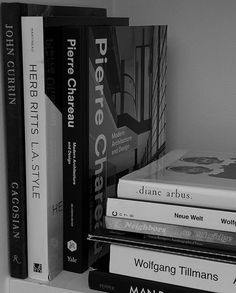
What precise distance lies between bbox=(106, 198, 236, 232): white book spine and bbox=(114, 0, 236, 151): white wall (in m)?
0.29

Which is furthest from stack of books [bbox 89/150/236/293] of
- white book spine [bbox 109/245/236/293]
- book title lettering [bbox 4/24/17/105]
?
book title lettering [bbox 4/24/17/105]

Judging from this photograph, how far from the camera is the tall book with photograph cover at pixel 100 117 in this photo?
0.66 m

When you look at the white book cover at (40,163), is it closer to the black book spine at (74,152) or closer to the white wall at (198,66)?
the black book spine at (74,152)

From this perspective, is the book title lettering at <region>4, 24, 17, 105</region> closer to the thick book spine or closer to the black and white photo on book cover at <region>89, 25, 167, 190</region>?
the black and white photo on book cover at <region>89, 25, 167, 190</region>

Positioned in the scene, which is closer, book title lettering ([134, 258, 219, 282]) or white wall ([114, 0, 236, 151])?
book title lettering ([134, 258, 219, 282])

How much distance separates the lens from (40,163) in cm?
67

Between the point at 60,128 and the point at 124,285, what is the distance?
0.66ft

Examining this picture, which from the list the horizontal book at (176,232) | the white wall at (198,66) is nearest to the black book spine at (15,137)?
the horizontal book at (176,232)

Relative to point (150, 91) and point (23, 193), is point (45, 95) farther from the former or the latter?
point (150, 91)

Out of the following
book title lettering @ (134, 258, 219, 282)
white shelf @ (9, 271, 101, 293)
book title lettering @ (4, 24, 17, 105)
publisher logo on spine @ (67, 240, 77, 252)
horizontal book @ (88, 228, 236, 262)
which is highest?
book title lettering @ (4, 24, 17, 105)

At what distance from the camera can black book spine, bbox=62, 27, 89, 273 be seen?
65 centimetres

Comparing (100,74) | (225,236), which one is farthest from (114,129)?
(225,236)

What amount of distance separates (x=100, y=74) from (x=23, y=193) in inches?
6.8

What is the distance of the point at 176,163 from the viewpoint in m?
0.76
